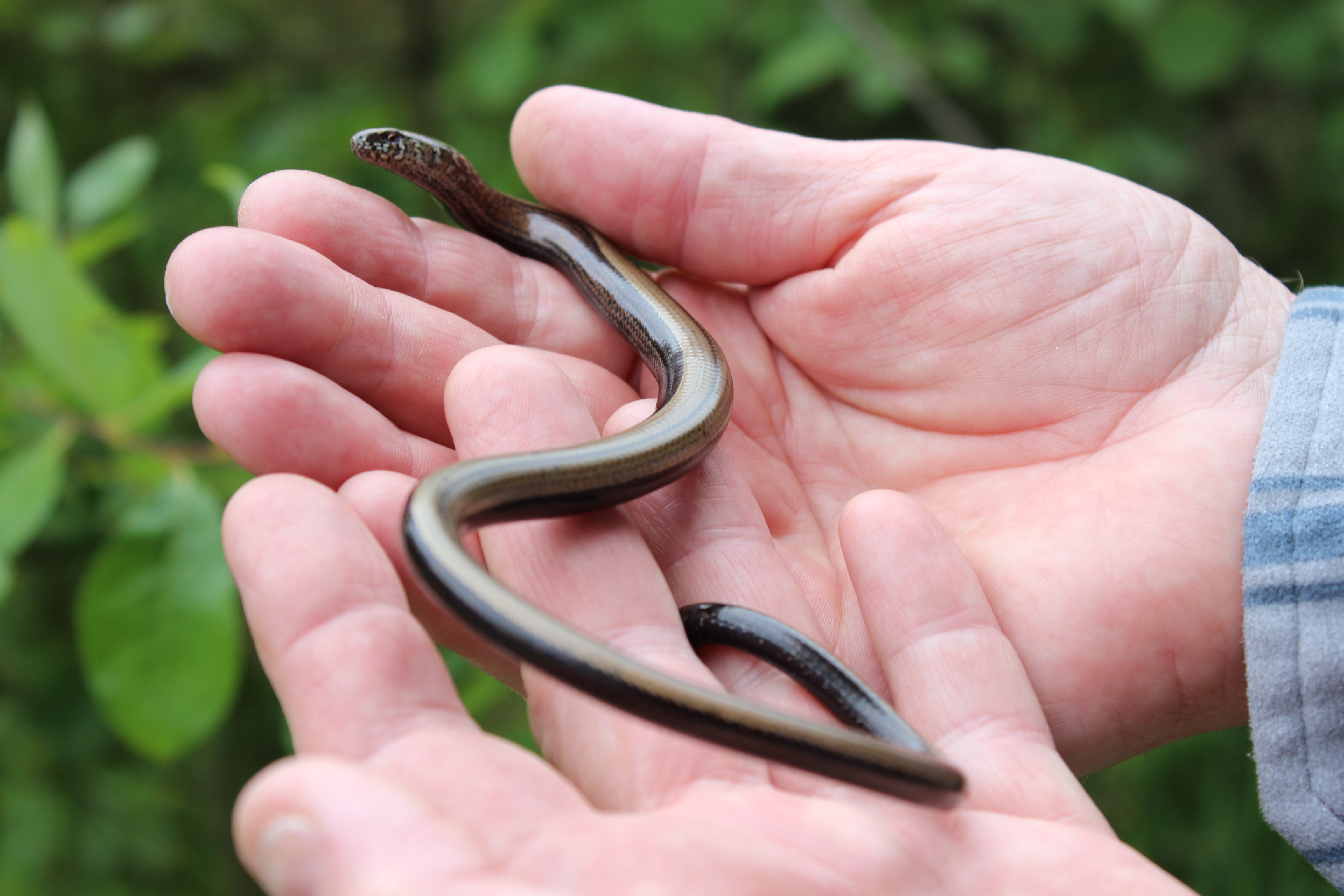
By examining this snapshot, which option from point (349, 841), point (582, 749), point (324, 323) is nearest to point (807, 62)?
point (324, 323)

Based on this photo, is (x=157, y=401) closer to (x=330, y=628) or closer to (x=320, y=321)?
(x=320, y=321)

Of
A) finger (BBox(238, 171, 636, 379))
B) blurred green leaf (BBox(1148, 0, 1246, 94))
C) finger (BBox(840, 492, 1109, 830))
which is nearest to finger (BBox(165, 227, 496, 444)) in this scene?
finger (BBox(238, 171, 636, 379))

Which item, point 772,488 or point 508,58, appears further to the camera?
point 508,58

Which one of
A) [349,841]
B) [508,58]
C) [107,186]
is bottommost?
[349,841]

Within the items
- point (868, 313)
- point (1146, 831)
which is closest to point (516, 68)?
point (868, 313)

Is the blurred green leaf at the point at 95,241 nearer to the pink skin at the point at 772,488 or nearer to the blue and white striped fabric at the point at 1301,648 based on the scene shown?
the pink skin at the point at 772,488

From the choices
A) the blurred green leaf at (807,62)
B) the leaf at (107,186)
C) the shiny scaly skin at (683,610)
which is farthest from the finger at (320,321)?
the blurred green leaf at (807,62)

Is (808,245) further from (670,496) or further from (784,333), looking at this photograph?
(670,496)
